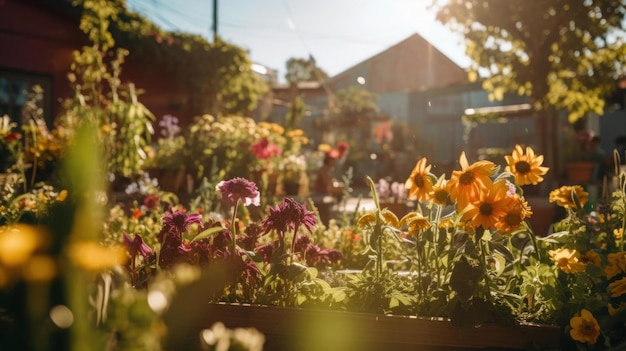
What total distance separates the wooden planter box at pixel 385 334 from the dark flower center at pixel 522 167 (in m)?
0.42

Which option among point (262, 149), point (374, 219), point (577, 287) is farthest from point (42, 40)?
point (577, 287)

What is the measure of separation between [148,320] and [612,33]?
10083mm

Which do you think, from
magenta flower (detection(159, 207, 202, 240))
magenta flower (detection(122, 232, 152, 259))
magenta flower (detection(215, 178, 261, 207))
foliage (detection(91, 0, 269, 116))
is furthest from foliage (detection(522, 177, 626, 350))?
foliage (detection(91, 0, 269, 116))

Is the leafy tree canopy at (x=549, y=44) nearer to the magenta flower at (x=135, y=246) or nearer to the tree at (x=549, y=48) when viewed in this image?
the tree at (x=549, y=48)

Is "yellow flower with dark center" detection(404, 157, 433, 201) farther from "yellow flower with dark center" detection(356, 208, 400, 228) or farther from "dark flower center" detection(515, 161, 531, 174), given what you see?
"dark flower center" detection(515, 161, 531, 174)

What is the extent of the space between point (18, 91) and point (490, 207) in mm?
9774

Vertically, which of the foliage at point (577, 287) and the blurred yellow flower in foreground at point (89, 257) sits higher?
the blurred yellow flower in foreground at point (89, 257)

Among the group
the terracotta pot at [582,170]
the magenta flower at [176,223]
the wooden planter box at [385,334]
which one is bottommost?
the wooden planter box at [385,334]

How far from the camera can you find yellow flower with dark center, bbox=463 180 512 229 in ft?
4.75

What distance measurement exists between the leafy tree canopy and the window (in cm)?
626

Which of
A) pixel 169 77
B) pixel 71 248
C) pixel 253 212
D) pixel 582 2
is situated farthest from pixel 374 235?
pixel 169 77

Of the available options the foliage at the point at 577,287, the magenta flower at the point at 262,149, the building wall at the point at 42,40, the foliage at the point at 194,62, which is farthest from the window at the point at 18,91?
the foliage at the point at 577,287

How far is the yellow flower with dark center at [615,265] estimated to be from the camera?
1.60 meters

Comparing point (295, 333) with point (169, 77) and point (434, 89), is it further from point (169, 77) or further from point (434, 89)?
point (434, 89)
